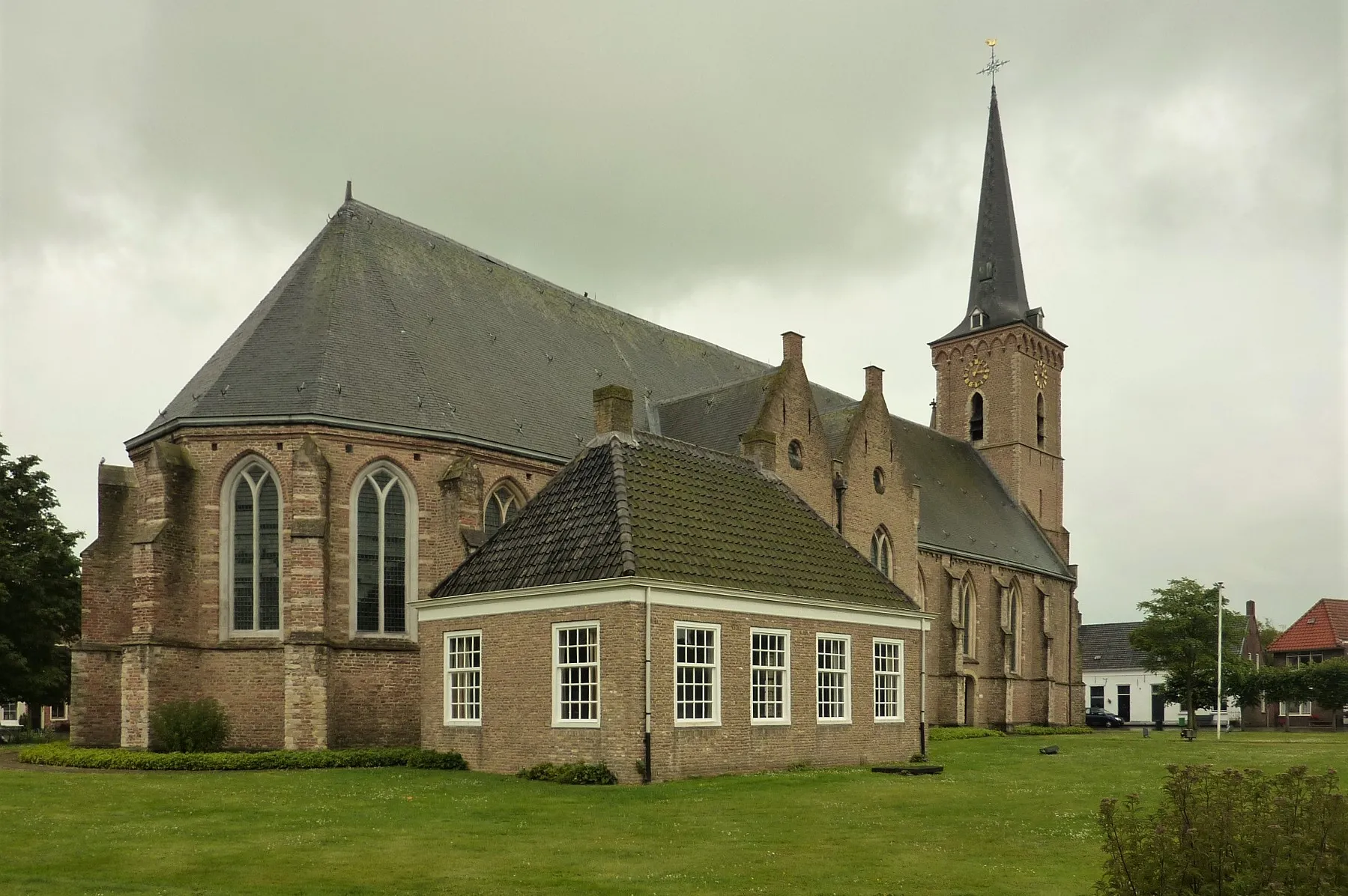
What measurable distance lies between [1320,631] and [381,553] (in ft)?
193

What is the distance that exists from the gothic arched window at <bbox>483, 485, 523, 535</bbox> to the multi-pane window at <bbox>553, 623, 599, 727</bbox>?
11473mm

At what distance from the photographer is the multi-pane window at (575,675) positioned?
2303cm

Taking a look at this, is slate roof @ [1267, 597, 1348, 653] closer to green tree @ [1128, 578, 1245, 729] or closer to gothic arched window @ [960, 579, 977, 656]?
green tree @ [1128, 578, 1245, 729]

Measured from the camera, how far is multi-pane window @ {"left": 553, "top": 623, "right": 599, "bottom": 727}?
23031 mm

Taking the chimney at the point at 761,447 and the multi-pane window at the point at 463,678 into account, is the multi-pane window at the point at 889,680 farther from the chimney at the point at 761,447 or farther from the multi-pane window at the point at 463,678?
the multi-pane window at the point at 463,678

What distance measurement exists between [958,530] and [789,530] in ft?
87.3

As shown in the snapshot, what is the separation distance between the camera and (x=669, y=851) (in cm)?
1465

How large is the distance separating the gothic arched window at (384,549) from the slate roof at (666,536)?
276 inches

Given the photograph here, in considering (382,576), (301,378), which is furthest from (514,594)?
(301,378)

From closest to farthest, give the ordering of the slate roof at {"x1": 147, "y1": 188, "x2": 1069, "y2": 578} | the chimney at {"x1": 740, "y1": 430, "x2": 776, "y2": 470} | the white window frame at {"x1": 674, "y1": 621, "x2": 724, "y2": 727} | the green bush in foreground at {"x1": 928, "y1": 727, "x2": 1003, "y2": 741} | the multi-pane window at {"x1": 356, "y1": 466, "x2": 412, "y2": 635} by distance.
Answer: the white window frame at {"x1": 674, "y1": 621, "x2": 724, "y2": 727}, the chimney at {"x1": 740, "y1": 430, "x2": 776, "y2": 470}, the multi-pane window at {"x1": 356, "y1": 466, "x2": 412, "y2": 635}, the slate roof at {"x1": 147, "y1": 188, "x2": 1069, "y2": 578}, the green bush in foreground at {"x1": 928, "y1": 727, "x2": 1003, "y2": 741}

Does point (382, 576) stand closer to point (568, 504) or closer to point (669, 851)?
point (568, 504)

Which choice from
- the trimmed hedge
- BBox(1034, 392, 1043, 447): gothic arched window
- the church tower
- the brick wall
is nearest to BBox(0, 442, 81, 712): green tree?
the trimmed hedge

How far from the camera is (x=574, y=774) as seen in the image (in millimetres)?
22641

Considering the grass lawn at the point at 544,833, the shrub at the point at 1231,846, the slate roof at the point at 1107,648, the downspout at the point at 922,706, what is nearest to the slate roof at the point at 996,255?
the slate roof at the point at 1107,648
